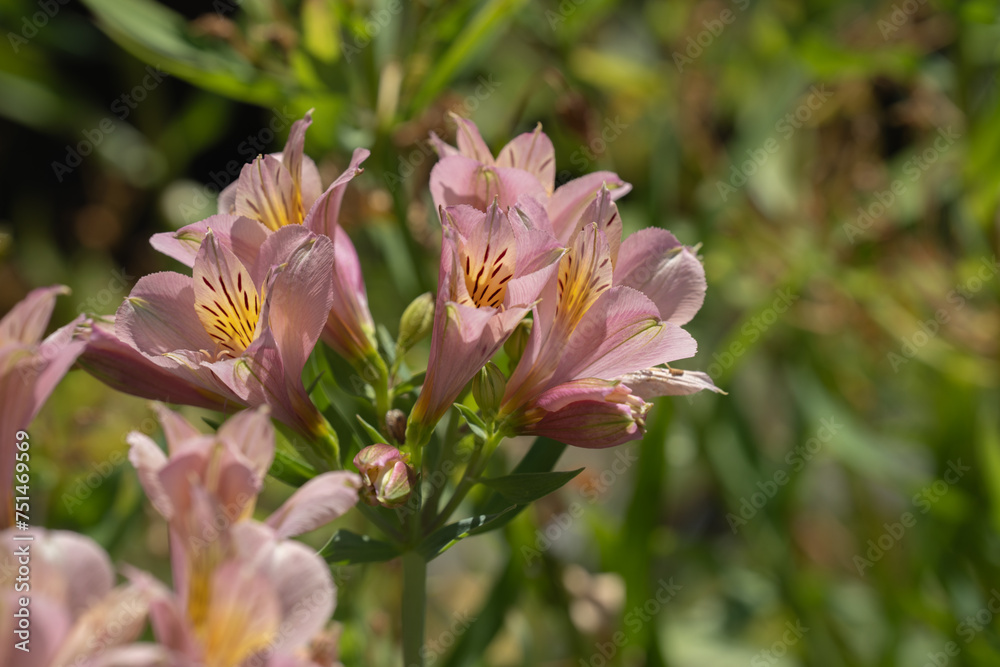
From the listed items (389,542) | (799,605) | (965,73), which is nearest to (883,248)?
(965,73)

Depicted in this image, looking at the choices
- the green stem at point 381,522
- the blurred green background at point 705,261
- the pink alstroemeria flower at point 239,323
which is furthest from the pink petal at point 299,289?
the blurred green background at point 705,261

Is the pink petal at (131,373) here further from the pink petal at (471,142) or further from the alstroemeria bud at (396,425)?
the pink petal at (471,142)

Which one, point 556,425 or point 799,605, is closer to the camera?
point 556,425

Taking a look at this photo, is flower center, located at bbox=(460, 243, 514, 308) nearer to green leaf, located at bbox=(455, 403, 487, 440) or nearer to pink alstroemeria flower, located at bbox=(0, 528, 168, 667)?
green leaf, located at bbox=(455, 403, 487, 440)

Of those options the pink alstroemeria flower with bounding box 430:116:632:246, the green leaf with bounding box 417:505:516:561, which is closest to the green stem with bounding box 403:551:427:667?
the green leaf with bounding box 417:505:516:561

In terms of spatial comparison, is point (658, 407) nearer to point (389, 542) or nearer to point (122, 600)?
point (389, 542)

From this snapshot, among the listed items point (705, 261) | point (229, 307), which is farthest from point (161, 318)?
point (705, 261)

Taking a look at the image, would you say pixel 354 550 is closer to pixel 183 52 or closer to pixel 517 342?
pixel 517 342
